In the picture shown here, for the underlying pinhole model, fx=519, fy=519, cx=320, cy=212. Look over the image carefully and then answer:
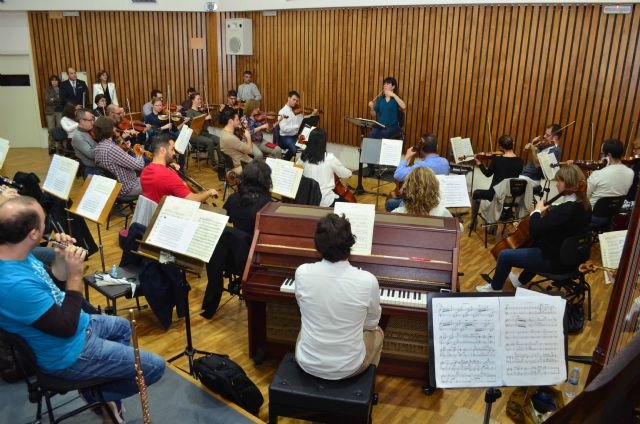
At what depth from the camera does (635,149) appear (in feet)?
20.8

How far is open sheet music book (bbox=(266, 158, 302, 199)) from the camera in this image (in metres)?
5.00

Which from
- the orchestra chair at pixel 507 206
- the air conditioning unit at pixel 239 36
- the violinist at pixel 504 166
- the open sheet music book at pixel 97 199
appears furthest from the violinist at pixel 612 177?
the air conditioning unit at pixel 239 36

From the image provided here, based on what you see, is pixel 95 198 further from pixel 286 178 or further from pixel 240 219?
pixel 286 178

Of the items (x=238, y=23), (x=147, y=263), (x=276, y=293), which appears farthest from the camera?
(x=238, y=23)

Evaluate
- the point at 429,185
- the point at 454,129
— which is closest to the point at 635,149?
the point at 454,129

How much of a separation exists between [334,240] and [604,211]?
3967mm

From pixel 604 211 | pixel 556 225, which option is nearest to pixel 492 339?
pixel 556 225

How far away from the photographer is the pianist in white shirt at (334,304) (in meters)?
2.61

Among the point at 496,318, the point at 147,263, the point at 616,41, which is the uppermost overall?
the point at 616,41

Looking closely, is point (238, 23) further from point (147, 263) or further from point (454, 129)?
point (147, 263)

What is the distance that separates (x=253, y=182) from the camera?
4195 millimetres

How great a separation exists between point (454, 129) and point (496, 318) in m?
6.82

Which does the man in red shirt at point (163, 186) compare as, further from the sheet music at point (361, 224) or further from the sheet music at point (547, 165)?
the sheet music at point (547, 165)

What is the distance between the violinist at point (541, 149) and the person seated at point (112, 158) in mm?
4732
